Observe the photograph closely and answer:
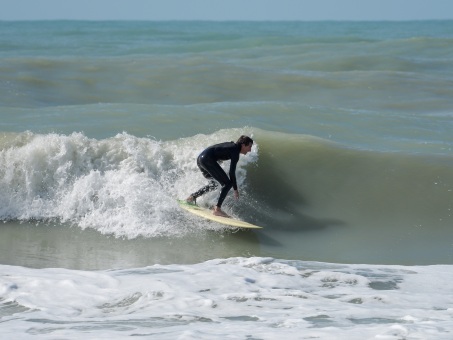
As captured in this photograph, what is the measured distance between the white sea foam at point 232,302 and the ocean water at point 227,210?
27 mm

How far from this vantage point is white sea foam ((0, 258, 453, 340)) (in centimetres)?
728

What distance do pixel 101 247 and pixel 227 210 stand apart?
2021 millimetres

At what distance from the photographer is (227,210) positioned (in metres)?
12.3

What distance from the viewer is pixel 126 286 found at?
868 centimetres

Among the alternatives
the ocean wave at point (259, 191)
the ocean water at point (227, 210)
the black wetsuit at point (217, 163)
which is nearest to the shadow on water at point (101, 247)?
the ocean water at point (227, 210)

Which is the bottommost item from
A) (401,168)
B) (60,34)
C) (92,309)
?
(92,309)

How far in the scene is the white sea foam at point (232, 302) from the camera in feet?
23.9

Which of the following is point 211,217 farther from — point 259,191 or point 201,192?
point 259,191

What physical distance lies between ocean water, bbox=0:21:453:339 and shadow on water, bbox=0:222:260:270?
0.12 feet

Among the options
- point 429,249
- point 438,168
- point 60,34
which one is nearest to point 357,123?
point 438,168

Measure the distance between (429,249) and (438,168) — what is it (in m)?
2.77

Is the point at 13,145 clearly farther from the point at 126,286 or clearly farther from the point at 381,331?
the point at 381,331

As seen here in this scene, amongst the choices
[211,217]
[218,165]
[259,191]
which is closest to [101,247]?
[211,217]

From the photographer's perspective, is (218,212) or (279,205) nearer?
(218,212)
